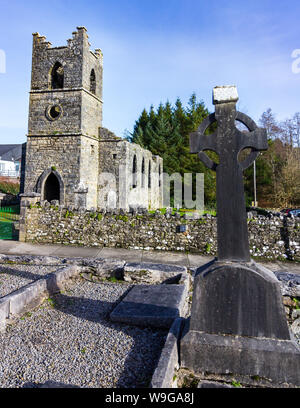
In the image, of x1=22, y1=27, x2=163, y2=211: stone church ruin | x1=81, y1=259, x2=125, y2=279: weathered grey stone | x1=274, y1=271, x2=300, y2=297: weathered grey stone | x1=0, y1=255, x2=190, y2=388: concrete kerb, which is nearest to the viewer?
x1=0, y1=255, x2=190, y2=388: concrete kerb

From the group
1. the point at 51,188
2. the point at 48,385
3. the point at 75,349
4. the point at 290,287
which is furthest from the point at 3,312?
the point at 51,188

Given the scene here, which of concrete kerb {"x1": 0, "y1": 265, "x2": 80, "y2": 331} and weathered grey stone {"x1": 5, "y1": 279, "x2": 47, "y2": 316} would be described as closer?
concrete kerb {"x1": 0, "y1": 265, "x2": 80, "y2": 331}

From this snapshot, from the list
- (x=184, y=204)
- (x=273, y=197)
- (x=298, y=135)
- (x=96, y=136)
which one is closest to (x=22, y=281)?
(x=96, y=136)

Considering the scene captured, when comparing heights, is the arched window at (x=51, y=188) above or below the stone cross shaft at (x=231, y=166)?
above

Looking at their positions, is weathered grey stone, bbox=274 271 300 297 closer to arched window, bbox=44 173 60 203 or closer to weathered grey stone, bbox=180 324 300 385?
weathered grey stone, bbox=180 324 300 385

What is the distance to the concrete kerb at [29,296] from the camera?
353cm

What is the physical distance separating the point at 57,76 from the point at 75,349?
61.8ft

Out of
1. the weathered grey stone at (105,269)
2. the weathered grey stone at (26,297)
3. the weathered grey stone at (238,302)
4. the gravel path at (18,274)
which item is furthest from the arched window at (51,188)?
the weathered grey stone at (238,302)

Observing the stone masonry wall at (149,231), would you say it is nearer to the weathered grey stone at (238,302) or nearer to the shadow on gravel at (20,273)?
the shadow on gravel at (20,273)

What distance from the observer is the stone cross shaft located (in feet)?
9.46

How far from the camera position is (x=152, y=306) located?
4.04 meters

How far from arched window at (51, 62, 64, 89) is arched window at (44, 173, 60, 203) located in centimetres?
591

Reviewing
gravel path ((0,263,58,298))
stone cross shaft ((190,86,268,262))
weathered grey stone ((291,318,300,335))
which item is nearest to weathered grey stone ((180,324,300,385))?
stone cross shaft ((190,86,268,262))

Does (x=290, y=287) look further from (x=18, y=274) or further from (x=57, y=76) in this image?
(x=57, y=76)
